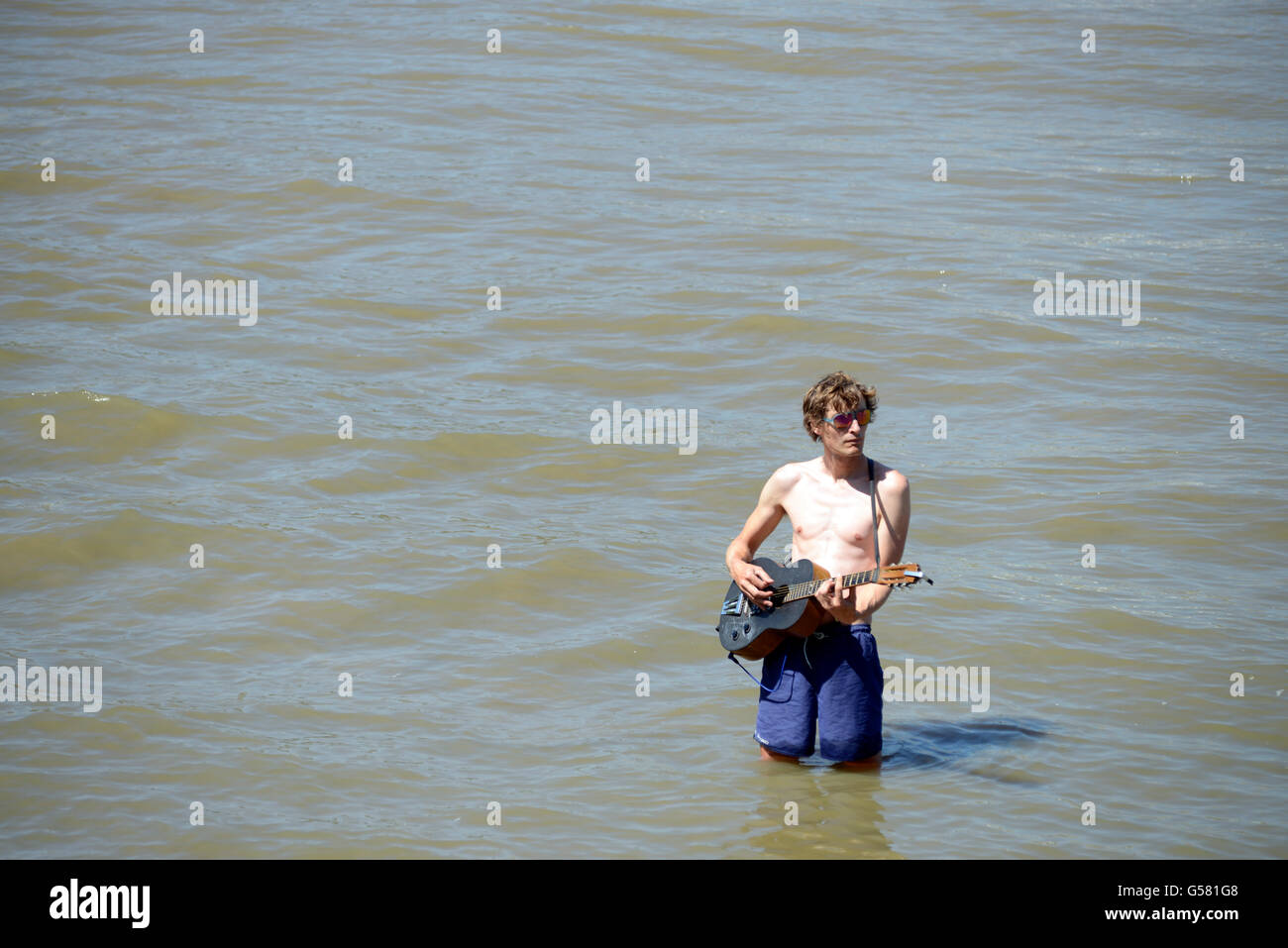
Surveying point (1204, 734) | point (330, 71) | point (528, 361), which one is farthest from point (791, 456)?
point (330, 71)

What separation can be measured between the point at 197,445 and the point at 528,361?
2812 millimetres

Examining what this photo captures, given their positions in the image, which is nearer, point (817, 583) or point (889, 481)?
point (817, 583)

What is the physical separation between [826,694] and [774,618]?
434mm

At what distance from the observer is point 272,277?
13.2 m

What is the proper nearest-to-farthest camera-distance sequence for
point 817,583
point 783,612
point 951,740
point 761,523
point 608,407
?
point 817,583 < point 783,612 < point 761,523 < point 951,740 < point 608,407

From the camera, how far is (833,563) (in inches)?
240

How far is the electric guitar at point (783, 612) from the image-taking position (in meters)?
5.99

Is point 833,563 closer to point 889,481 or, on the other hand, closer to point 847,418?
point 889,481

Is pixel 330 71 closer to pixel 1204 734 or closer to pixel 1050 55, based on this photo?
pixel 1050 55

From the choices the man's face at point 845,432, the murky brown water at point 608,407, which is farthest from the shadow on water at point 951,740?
the man's face at point 845,432

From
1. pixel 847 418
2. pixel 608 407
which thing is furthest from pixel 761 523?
pixel 608 407

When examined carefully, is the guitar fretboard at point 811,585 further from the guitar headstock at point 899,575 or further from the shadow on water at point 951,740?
the shadow on water at point 951,740

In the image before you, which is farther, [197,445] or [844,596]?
[197,445]

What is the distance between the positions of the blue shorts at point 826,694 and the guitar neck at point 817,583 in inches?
8.2
